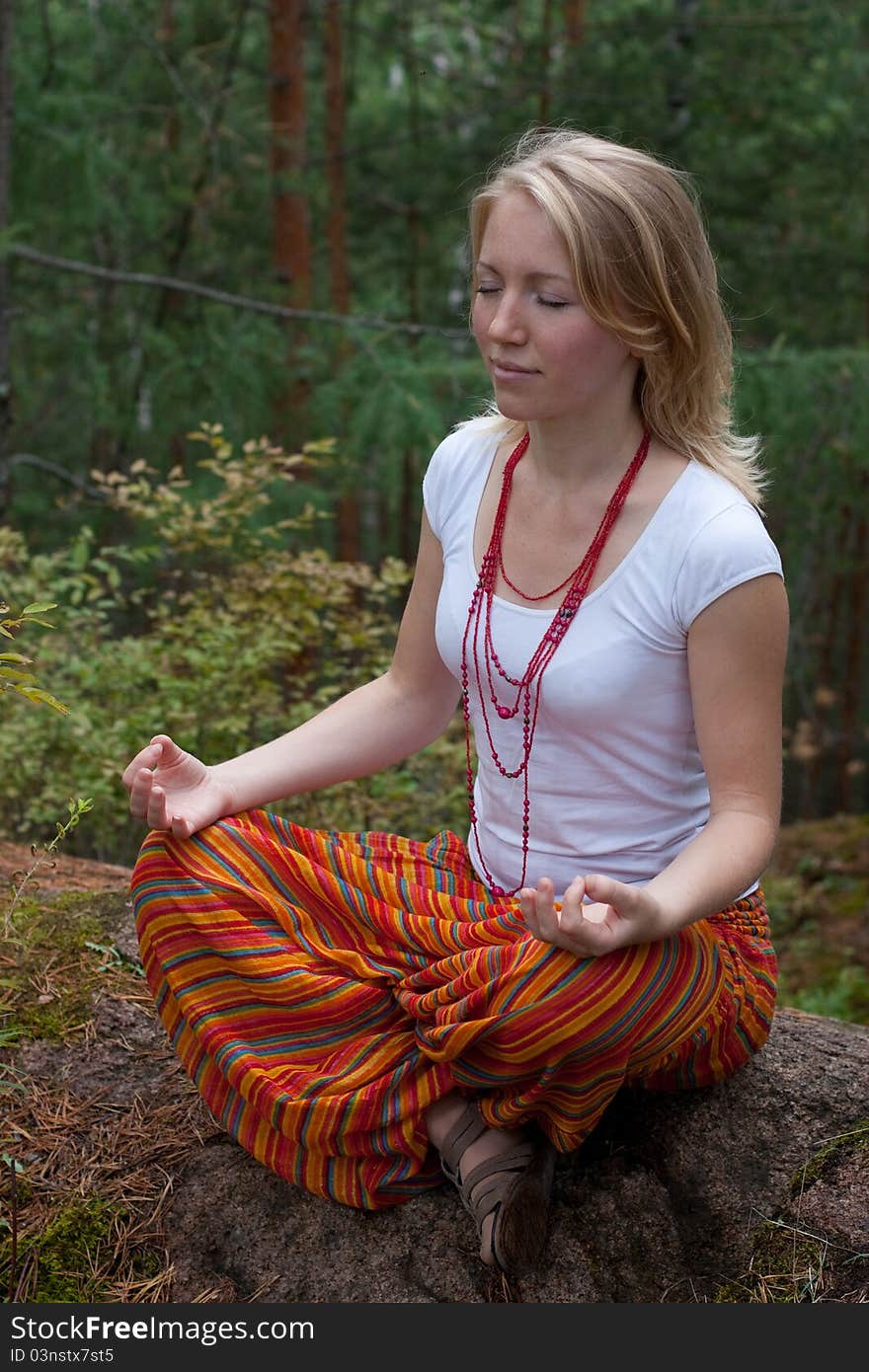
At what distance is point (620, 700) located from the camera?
192cm

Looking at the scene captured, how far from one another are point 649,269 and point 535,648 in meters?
0.57

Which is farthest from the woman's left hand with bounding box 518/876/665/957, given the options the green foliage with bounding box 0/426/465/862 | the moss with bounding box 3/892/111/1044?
the green foliage with bounding box 0/426/465/862

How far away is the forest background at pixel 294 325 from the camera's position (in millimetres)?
4066

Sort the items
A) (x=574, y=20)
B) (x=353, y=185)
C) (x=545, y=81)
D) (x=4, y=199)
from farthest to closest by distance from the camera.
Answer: (x=353, y=185), (x=574, y=20), (x=545, y=81), (x=4, y=199)

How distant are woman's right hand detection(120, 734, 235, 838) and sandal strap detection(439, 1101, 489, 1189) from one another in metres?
0.59

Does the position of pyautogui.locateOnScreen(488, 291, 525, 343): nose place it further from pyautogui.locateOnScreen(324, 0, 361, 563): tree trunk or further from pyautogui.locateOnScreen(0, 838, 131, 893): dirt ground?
pyautogui.locateOnScreen(324, 0, 361, 563): tree trunk

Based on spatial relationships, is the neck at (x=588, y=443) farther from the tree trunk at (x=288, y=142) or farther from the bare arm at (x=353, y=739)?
the tree trunk at (x=288, y=142)

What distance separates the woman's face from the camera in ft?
6.08

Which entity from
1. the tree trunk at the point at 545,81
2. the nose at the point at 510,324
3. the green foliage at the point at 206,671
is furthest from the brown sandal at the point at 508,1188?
the tree trunk at the point at 545,81

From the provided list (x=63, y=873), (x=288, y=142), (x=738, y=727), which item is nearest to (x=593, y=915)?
(x=738, y=727)

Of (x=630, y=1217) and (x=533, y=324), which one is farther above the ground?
(x=533, y=324)

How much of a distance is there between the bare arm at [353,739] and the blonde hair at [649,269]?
1.66ft

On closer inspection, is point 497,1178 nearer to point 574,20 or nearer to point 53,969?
point 53,969

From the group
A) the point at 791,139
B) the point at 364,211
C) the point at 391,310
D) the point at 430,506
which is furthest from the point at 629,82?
the point at 430,506
